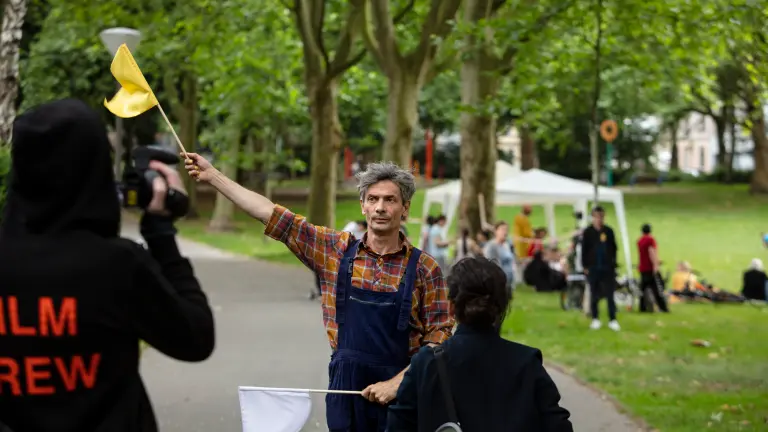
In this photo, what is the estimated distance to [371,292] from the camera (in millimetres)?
4934

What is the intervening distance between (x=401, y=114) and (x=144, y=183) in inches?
941

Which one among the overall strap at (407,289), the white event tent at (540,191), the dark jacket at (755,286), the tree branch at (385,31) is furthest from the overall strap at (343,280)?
the tree branch at (385,31)

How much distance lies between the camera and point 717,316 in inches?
802

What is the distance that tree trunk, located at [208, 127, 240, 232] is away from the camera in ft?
137

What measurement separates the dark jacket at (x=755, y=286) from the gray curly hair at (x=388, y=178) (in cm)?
1889

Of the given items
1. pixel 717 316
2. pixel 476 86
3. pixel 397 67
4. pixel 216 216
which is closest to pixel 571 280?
pixel 717 316

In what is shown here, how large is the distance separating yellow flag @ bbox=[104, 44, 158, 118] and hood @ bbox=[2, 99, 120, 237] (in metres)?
0.82

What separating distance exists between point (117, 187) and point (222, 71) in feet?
98.1

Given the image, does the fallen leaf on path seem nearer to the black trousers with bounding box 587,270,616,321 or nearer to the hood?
the black trousers with bounding box 587,270,616,321

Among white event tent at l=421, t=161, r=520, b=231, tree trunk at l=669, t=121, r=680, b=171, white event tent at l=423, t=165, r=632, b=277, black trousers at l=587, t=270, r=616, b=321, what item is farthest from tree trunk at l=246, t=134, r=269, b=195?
black trousers at l=587, t=270, r=616, b=321

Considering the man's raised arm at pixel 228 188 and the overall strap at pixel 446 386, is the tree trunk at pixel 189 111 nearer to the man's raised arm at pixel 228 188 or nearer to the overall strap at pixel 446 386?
the man's raised arm at pixel 228 188

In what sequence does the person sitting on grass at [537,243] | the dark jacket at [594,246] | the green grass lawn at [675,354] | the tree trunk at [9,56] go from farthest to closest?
the person sitting on grass at [537,243] < the dark jacket at [594,246] < the tree trunk at [9,56] < the green grass lawn at [675,354]

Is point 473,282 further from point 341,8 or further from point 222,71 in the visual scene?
point 222,71

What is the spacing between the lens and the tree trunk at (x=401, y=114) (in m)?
26.6
